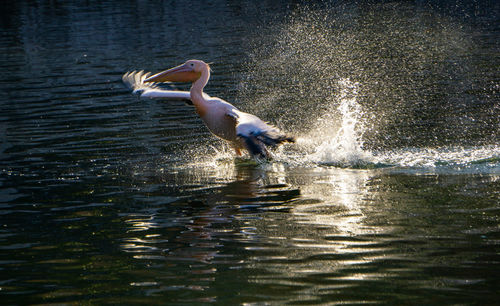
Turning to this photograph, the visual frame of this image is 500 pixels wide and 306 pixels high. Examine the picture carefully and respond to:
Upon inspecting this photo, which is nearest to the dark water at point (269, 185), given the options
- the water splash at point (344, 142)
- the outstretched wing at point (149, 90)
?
the water splash at point (344, 142)

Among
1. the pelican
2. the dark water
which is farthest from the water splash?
the pelican

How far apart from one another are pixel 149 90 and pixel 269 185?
319 cm

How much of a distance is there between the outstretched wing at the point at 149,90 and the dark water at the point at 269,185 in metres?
0.69

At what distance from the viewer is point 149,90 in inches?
441

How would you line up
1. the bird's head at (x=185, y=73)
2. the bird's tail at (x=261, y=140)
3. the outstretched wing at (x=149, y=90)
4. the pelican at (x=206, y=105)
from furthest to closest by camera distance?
the bird's head at (x=185, y=73) < the outstretched wing at (x=149, y=90) < the pelican at (x=206, y=105) < the bird's tail at (x=261, y=140)

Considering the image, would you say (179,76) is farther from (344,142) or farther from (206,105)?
(344,142)

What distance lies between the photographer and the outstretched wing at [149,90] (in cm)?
1086

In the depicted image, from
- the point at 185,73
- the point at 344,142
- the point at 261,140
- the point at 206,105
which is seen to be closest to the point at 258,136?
the point at 261,140

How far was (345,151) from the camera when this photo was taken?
392 inches

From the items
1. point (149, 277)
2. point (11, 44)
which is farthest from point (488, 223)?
point (11, 44)

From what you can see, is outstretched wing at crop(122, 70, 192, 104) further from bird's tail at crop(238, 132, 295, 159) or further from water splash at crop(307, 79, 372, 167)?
bird's tail at crop(238, 132, 295, 159)

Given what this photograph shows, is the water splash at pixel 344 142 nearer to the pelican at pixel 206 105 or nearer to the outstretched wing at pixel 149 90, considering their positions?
the pelican at pixel 206 105

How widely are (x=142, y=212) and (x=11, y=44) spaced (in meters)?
20.9

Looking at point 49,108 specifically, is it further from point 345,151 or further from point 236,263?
point 236,263
